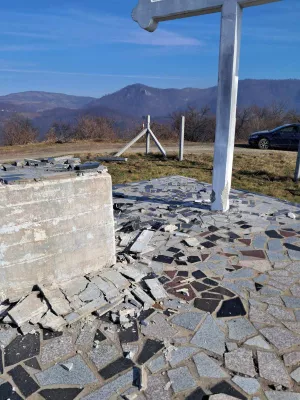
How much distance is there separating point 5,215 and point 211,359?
2396mm

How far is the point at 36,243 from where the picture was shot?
3.54 metres

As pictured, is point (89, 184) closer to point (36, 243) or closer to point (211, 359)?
point (36, 243)

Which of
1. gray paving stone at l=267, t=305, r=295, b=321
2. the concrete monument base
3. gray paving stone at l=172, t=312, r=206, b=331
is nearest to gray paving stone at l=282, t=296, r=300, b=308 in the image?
gray paving stone at l=267, t=305, r=295, b=321

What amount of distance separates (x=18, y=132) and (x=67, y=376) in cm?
2421

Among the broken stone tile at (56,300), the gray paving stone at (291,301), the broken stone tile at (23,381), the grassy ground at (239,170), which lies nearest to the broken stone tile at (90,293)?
the broken stone tile at (56,300)

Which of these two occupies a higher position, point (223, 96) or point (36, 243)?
point (223, 96)

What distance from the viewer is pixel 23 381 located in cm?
265

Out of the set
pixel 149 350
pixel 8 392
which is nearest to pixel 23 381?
pixel 8 392

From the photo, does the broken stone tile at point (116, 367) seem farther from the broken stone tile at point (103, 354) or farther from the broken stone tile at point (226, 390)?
the broken stone tile at point (226, 390)

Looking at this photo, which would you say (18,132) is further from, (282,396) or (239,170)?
(282,396)

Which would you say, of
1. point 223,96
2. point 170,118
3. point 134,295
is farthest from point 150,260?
point 170,118

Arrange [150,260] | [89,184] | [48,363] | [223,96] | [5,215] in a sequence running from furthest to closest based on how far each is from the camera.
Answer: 1. [223,96]
2. [150,260]
3. [89,184]
4. [5,215]
5. [48,363]

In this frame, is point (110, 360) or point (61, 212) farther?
point (61, 212)

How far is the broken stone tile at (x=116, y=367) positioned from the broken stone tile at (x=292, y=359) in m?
1.35
